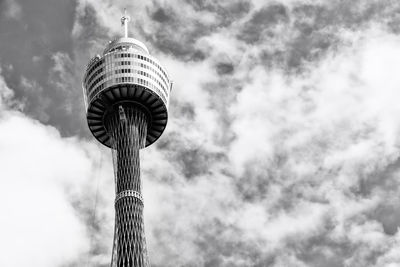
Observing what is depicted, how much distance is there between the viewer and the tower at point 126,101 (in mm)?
171750

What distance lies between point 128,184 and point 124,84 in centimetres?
2672

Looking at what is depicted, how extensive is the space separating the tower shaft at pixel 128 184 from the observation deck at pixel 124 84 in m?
2.65

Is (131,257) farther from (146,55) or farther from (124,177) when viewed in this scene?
(146,55)

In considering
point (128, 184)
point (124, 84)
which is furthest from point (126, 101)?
point (128, 184)

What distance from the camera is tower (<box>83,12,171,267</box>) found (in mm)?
171750

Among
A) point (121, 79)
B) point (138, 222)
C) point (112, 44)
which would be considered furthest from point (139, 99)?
point (138, 222)

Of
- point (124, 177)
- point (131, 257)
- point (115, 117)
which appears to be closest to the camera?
point (131, 257)

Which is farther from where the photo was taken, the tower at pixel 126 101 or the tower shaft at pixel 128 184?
the tower at pixel 126 101

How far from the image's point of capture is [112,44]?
188125mm

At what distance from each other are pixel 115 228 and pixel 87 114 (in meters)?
35.3

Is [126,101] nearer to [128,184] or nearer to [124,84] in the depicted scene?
[124,84]

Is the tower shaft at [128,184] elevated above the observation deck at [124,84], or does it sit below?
below

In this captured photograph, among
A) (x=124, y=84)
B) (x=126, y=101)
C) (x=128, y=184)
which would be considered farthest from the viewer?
(x=126, y=101)

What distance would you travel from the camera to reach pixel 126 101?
179375 mm
